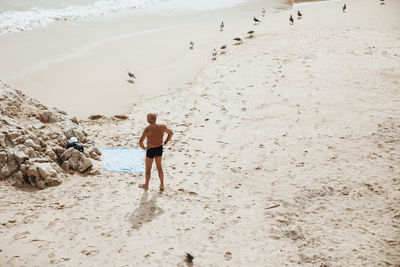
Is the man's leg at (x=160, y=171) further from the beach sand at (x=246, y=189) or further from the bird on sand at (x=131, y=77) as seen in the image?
the bird on sand at (x=131, y=77)

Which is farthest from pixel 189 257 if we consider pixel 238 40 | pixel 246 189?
pixel 238 40

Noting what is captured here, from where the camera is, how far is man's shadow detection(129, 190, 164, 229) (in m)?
5.26

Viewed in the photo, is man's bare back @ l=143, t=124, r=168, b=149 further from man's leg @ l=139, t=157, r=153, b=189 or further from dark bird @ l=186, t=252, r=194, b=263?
dark bird @ l=186, t=252, r=194, b=263

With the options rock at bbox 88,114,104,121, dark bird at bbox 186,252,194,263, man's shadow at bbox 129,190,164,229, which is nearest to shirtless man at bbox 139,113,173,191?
man's shadow at bbox 129,190,164,229

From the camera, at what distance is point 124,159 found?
704 centimetres

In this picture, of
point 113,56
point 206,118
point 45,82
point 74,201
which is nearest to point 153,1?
point 113,56

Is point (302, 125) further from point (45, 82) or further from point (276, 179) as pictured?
point (45, 82)

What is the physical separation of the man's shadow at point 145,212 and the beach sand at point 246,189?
28mm

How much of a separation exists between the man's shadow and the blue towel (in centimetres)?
103

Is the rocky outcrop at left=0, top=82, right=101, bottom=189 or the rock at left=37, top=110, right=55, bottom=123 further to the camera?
the rock at left=37, top=110, right=55, bottom=123

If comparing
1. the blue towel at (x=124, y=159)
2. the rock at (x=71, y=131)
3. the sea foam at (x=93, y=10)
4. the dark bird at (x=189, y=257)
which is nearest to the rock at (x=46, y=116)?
the rock at (x=71, y=131)

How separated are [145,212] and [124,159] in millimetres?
1912

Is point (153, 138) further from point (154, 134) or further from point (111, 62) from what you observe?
point (111, 62)

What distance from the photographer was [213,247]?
15.8 feet
